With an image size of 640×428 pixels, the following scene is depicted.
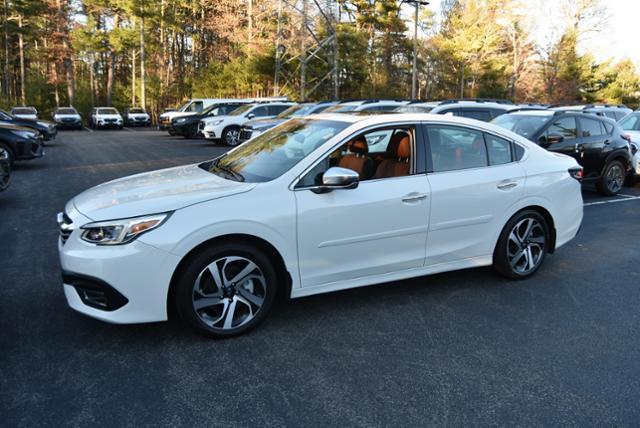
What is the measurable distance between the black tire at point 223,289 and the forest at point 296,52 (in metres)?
33.1

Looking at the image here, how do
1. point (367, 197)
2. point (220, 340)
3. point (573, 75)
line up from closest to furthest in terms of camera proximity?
point (220, 340) < point (367, 197) < point (573, 75)

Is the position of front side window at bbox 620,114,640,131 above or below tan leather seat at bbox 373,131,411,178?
above

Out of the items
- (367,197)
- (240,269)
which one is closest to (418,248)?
(367,197)

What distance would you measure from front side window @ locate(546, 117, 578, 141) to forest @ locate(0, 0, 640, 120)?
27295 mm

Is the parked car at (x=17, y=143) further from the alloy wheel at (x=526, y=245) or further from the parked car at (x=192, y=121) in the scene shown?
the alloy wheel at (x=526, y=245)

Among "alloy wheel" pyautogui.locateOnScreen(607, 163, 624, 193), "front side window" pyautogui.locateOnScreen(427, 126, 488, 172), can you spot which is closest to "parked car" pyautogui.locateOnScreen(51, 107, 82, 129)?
"alloy wheel" pyautogui.locateOnScreen(607, 163, 624, 193)

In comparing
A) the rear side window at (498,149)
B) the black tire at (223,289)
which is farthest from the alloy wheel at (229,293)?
the rear side window at (498,149)

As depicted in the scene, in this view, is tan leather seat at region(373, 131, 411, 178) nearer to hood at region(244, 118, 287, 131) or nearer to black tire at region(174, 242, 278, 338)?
black tire at region(174, 242, 278, 338)

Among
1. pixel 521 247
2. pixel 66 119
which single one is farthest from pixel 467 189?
pixel 66 119

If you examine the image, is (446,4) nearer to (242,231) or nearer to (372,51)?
(372,51)

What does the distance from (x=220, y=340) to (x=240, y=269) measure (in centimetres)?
52

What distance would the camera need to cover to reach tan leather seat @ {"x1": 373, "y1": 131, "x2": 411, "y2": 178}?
14.6ft

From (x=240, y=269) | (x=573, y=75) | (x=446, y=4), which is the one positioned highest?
(x=446, y=4)

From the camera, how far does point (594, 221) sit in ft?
26.0
